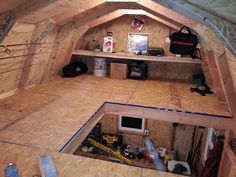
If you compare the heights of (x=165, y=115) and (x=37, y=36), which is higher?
(x=37, y=36)

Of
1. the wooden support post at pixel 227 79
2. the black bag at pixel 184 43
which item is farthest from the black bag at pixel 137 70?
the wooden support post at pixel 227 79

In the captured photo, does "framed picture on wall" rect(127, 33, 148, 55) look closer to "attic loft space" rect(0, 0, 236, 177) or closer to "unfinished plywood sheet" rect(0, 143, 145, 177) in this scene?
"attic loft space" rect(0, 0, 236, 177)

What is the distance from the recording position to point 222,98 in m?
2.98

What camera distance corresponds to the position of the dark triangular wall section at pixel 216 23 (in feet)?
4.13

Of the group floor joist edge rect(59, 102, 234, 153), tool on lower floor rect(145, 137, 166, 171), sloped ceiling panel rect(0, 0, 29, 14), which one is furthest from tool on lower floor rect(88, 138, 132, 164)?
sloped ceiling panel rect(0, 0, 29, 14)

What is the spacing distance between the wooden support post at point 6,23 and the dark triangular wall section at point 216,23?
141cm

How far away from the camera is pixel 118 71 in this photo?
396 cm

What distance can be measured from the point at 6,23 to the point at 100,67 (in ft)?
7.61

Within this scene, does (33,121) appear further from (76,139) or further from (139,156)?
(139,156)

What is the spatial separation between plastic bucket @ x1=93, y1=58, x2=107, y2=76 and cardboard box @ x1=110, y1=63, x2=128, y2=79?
9.5 inches

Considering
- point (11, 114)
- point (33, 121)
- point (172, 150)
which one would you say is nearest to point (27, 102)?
point (11, 114)

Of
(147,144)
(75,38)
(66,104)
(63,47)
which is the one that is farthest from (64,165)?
(147,144)

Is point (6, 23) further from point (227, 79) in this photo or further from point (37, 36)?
point (227, 79)

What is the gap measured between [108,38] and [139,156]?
8.08ft
